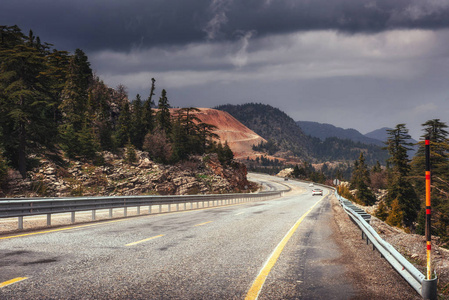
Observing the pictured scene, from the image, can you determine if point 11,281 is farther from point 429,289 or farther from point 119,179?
point 119,179

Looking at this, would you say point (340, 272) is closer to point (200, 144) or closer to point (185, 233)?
point (185, 233)

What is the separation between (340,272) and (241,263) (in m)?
1.78

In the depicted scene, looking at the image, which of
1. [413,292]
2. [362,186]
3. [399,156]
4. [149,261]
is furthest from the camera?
[362,186]

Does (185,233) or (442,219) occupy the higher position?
(185,233)

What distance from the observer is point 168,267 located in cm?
618

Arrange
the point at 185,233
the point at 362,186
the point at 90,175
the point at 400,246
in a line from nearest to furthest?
the point at 400,246 → the point at 185,233 → the point at 90,175 → the point at 362,186

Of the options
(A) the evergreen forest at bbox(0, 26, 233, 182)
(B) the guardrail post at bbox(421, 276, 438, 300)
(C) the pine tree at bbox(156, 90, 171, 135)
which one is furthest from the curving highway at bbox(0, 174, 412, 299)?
(C) the pine tree at bbox(156, 90, 171, 135)

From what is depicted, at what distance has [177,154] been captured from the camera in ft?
234

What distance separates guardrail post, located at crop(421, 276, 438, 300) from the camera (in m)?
4.56

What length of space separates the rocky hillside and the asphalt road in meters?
17.6

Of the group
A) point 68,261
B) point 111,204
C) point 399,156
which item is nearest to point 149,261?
point 68,261

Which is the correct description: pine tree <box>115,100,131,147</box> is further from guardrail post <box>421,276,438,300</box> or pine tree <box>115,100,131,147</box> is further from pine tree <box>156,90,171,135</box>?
guardrail post <box>421,276,438,300</box>

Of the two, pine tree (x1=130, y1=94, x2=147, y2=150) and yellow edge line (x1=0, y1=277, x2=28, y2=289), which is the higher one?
pine tree (x1=130, y1=94, x2=147, y2=150)

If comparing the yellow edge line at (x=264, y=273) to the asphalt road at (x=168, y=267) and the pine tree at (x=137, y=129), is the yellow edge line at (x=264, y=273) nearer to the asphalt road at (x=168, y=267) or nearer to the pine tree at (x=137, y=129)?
the asphalt road at (x=168, y=267)
